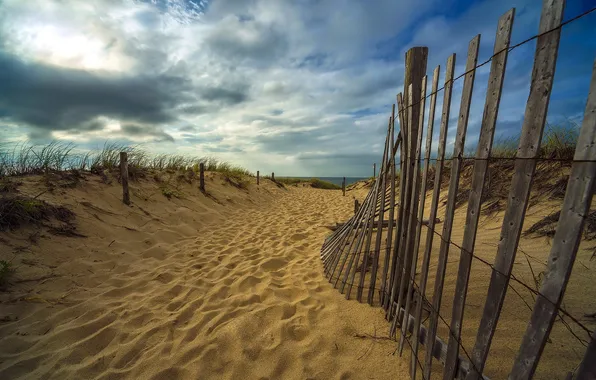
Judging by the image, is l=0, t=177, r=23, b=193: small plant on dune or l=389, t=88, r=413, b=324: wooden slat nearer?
l=389, t=88, r=413, b=324: wooden slat

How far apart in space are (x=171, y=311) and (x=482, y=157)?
325 cm

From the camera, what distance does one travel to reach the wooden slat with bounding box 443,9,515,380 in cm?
122

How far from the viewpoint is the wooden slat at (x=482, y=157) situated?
122cm

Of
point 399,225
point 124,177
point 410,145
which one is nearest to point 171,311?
point 399,225

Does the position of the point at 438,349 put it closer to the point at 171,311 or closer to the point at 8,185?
the point at 171,311

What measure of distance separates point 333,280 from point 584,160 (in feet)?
9.54

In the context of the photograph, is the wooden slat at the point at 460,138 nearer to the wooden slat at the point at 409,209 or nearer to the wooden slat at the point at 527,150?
the wooden slat at the point at 527,150

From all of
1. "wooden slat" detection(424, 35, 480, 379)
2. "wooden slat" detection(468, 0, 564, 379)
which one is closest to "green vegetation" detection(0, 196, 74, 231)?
"wooden slat" detection(424, 35, 480, 379)

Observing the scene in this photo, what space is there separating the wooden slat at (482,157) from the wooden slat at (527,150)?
15 cm

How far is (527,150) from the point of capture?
44.5 inches

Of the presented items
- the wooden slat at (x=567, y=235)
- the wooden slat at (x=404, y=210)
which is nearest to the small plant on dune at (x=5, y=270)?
the wooden slat at (x=404, y=210)

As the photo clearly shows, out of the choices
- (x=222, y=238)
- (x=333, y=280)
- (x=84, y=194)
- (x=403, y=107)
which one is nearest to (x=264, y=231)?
(x=222, y=238)

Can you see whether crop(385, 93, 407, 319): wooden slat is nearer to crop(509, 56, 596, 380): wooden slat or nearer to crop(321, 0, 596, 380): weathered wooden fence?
→ crop(321, 0, 596, 380): weathered wooden fence

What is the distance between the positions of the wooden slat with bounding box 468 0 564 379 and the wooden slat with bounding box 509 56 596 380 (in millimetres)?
135
